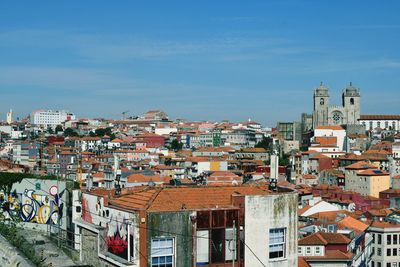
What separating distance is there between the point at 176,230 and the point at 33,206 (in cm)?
744

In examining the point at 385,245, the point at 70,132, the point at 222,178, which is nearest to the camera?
the point at 385,245

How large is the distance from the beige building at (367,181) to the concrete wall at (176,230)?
5879cm

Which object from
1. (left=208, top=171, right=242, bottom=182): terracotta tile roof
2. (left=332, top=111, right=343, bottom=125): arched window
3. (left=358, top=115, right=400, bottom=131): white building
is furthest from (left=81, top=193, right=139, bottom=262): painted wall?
(left=358, top=115, right=400, bottom=131): white building

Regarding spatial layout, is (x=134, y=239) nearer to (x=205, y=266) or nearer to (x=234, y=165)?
(x=205, y=266)

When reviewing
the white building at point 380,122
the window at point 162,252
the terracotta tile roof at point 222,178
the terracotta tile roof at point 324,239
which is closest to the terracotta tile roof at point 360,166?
the terracotta tile roof at point 222,178

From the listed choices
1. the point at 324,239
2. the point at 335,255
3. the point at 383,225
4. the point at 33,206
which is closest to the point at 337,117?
the point at 383,225

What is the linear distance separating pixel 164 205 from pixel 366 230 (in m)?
25.9

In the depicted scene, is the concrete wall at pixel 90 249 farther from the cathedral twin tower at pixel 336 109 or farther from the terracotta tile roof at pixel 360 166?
the cathedral twin tower at pixel 336 109

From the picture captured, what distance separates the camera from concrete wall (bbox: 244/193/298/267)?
11906mm

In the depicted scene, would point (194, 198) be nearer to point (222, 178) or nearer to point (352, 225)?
point (352, 225)

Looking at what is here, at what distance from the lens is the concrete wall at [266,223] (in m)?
11.9

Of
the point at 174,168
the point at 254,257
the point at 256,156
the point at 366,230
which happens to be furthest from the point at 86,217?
the point at 256,156

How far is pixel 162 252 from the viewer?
37.2 feet

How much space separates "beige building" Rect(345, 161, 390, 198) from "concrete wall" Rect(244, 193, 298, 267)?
57.1 metres
